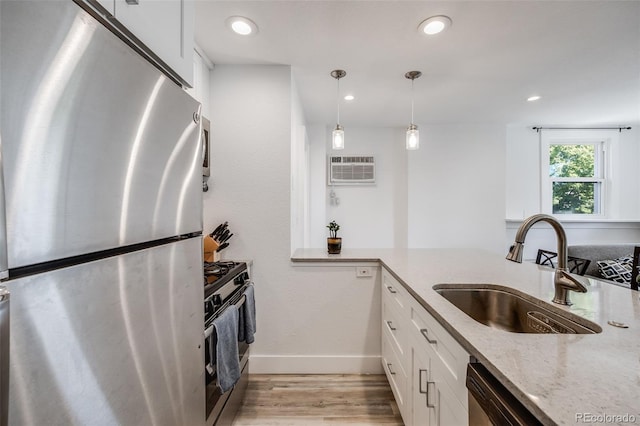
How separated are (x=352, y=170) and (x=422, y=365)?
3.23 metres

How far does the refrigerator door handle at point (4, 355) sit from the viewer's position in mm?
382

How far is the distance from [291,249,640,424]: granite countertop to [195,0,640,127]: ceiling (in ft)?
5.04

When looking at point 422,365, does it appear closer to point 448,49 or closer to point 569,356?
point 569,356

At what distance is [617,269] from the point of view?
298cm

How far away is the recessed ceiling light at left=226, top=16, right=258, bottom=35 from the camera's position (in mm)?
1620

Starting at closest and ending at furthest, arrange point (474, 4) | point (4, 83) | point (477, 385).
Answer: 1. point (4, 83)
2. point (477, 385)
3. point (474, 4)

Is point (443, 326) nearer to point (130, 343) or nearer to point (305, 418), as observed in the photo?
point (130, 343)

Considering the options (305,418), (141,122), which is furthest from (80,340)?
(305,418)

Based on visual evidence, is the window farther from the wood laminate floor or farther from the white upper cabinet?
the white upper cabinet

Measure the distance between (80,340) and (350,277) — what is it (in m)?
1.86

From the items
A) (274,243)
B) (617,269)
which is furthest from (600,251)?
(274,243)

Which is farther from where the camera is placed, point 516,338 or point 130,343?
point 516,338

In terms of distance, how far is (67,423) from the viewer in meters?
0.49

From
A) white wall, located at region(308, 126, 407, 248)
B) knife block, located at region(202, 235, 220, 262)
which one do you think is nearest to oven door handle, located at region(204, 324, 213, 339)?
knife block, located at region(202, 235, 220, 262)
